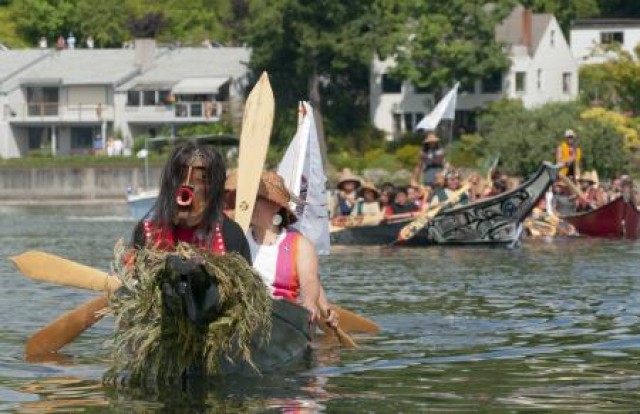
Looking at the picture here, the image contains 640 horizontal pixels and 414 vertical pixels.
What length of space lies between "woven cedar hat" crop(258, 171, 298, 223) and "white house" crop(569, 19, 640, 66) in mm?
77342

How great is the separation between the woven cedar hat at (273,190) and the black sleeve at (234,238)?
46.9 inches

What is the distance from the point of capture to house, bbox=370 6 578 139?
8494 centimetres

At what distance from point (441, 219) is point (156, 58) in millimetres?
67308

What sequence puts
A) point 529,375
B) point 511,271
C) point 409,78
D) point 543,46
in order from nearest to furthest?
point 529,375 → point 511,271 → point 409,78 → point 543,46

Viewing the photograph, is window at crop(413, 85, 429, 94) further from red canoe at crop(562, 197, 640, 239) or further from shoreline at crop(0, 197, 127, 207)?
red canoe at crop(562, 197, 640, 239)

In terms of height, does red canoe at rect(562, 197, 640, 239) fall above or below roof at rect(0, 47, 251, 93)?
below

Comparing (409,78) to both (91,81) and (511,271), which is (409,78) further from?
(511,271)

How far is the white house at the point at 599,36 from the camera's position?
92.8 m

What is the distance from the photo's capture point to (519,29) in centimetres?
8888

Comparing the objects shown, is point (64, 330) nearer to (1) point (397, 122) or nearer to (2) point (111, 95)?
(1) point (397, 122)

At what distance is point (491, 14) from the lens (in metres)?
82.8

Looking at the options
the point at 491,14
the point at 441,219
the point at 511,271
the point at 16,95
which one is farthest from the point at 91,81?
the point at 511,271

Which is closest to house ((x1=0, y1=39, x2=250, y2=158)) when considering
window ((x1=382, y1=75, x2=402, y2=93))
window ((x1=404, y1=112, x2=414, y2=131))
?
window ((x1=382, y1=75, x2=402, y2=93))

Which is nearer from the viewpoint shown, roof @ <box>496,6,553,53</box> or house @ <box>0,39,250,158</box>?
roof @ <box>496,6,553,53</box>
